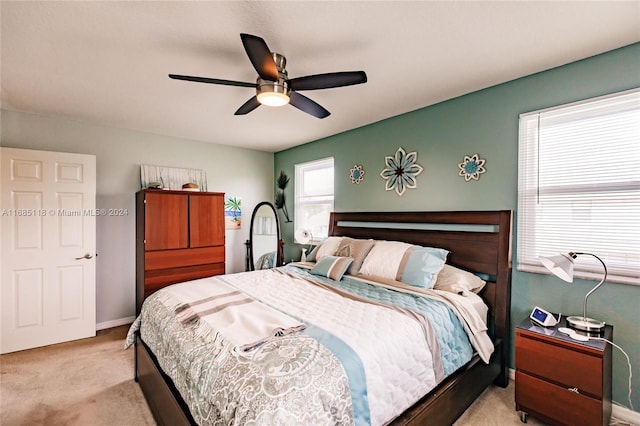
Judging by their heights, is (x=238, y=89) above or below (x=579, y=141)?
above

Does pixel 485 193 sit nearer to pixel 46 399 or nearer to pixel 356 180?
pixel 356 180

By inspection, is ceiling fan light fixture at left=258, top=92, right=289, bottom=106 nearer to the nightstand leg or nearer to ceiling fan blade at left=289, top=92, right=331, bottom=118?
ceiling fan blade at left=289, top=92, right=331, bottom=118

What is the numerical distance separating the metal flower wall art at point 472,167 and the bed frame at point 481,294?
13.9 inches

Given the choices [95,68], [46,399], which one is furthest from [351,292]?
[95,68]

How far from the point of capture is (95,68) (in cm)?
233

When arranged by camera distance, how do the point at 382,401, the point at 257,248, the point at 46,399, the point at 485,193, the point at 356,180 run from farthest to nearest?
the point at 257,248 < the point at 356,180 < the point at 485,193 < the point at 46,399 < the point at 382,401

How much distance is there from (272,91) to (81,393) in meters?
2.80

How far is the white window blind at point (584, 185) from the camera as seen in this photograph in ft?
6.67

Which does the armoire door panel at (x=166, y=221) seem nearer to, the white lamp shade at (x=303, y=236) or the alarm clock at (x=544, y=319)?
the white lamp shade at (x=303, y=236)

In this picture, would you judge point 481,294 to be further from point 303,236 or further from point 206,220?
point 206,220

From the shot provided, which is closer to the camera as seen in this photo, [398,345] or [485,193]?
[398,345]

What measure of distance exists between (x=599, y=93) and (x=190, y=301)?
336 centimetres

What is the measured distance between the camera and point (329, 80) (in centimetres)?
193

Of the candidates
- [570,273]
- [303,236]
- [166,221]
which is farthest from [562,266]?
Result: [166,221]
